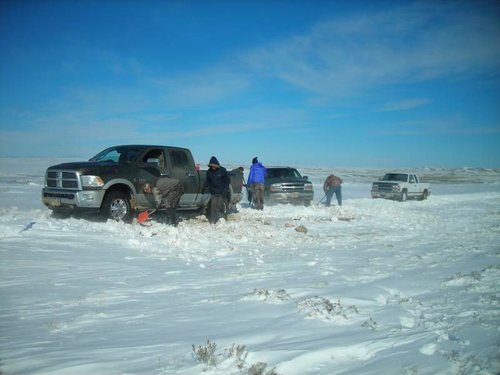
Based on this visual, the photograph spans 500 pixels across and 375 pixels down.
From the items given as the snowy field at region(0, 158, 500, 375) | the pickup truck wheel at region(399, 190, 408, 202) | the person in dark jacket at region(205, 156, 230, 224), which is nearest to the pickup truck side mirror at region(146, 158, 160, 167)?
the person in dark jacket at region(205, 156, 230, 224)

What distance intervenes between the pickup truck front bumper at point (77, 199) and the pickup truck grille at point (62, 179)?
0.42ft

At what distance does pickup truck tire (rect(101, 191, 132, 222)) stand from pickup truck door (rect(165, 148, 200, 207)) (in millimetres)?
1541

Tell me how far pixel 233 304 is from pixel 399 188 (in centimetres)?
2356

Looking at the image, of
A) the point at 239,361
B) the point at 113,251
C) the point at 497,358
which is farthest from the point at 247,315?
the point at 113,251

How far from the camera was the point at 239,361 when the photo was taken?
9.48 ft

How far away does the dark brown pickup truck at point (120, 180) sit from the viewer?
9062 millimetres

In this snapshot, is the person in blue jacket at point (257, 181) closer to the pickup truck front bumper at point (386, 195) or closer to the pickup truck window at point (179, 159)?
the pickup truck window at point (179, 159)

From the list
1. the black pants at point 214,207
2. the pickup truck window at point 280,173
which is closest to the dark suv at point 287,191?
the pickup truck window at point 280,173

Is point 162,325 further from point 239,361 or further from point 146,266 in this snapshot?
point 146,266

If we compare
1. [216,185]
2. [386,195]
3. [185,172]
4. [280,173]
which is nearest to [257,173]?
[280,173]

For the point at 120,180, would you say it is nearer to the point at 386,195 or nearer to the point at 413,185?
the point at 386,195

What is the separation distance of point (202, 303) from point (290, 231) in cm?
638

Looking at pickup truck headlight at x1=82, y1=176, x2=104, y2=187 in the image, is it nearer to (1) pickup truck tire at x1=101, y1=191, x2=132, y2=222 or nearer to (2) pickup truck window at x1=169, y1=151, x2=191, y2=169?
(1) pickup truck tire at x1=101, y1=191, x2=132, y2=222

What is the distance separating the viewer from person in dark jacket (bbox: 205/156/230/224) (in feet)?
34.8
